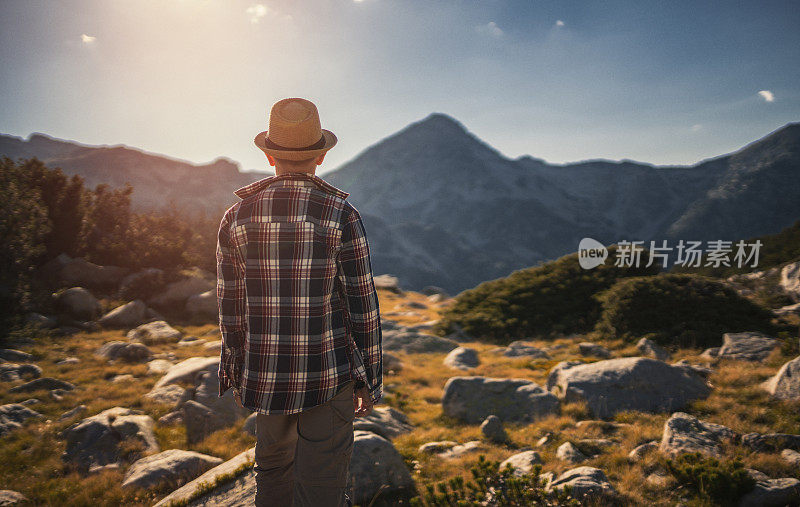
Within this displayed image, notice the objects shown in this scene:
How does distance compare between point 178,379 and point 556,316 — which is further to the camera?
point 556,316

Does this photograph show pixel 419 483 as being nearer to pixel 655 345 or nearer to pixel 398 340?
pixel 655 345

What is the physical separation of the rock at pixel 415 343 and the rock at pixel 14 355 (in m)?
10.9

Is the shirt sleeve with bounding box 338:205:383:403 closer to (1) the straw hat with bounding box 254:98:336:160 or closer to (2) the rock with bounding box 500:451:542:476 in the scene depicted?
(1) the straw hat with bounding box 254:98:336:160

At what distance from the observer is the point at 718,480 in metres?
3.59

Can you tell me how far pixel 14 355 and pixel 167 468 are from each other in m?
7.56

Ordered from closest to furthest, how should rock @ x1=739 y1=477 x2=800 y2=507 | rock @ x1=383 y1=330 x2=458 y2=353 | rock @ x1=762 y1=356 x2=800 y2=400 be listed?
rock @ x1=739 y1=477 x2=800 y2=507, rock @ x1=762 y1=356 x2=800 y2=400, rock @ x1=383 y1=330 x2=458 y2=353

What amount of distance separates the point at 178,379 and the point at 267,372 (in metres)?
7.28

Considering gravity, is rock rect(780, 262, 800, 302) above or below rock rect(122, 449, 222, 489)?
above

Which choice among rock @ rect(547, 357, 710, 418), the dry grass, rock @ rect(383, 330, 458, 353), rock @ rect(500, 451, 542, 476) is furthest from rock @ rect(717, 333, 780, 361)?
rock @ rect(383, 330, 458, 353)

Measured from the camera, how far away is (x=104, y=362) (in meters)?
9.35

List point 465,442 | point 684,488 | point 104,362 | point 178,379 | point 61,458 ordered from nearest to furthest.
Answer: point 684,488, point 61,458, point 465,442, point 178,379, point 104,362

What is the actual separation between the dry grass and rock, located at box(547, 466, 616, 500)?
0.20 metres

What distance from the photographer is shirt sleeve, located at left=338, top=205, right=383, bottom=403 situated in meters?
2.34

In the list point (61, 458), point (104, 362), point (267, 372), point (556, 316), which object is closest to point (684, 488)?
point (267, 372)
